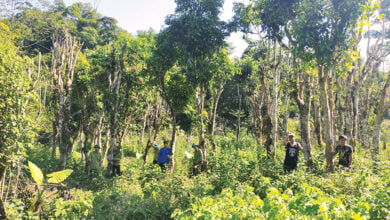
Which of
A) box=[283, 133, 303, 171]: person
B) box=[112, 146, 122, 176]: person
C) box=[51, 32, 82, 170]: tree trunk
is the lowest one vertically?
box=[112, 146, 122, 176]: person

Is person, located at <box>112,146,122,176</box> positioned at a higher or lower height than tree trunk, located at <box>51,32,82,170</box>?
lower

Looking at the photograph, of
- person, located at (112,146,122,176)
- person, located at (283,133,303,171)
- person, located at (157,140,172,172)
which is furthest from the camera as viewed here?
person, located at (112,146,122,176)

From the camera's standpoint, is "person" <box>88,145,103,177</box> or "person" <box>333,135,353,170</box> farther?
"person" <box>88,145,103,177</box>

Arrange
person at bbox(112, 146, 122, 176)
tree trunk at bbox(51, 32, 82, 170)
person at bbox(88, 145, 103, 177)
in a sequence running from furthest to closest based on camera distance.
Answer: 1. person at bbox(112, 146, 122, 176)
2. person at bbox(88, 145, 103, 177)
3. tree trunk at bbox(51, 32, 82, 170)

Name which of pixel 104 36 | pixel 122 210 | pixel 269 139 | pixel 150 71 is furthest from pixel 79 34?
pixel 122 210

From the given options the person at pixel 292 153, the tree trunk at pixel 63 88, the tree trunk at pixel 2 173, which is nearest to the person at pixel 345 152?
the person at pixel 292 153

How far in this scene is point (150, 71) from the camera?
10.5 m

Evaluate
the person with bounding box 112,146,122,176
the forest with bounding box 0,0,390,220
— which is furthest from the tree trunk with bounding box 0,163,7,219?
the person with bounding box 112,146,122,176

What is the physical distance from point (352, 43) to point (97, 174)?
9.68 meters

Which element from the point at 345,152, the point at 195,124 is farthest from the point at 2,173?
the point at 345,152

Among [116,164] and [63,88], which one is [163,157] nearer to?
[116,164]

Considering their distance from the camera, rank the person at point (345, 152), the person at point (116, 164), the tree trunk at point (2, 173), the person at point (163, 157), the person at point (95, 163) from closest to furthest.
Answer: the tree trunk at point (2, 173) → the person at point (345, 152) → the person at point (95, 163) → the person at point (163, 157) → the person at point (116, 164)

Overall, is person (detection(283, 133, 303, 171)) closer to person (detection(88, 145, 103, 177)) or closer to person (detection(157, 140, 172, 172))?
person (detection(157, 140, 172, 172))

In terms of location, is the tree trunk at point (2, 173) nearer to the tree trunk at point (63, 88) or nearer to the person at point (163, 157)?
the tree trunk at point (63, 88)
